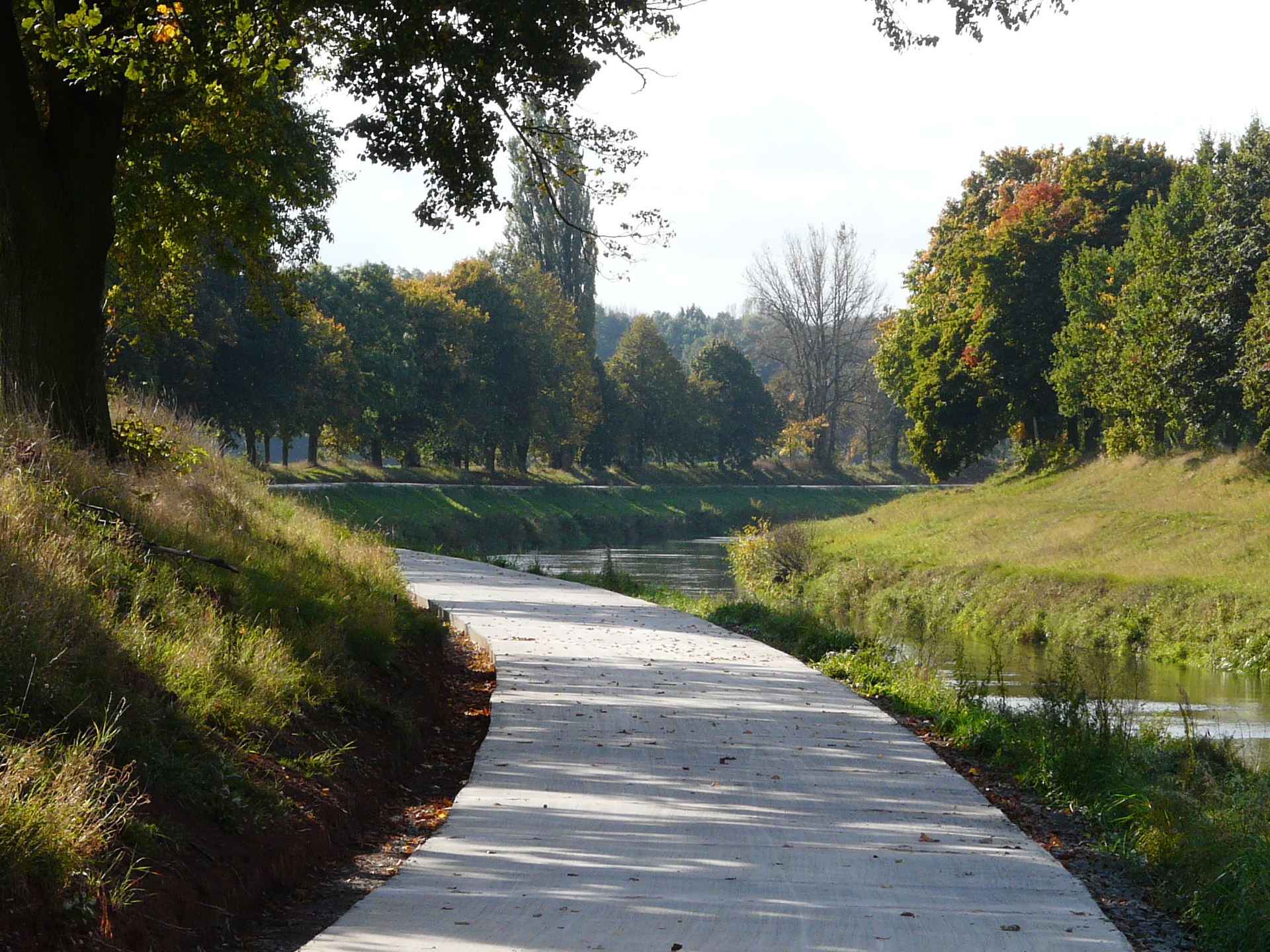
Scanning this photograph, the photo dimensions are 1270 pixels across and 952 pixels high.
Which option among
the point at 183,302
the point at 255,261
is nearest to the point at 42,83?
the point at 255,261

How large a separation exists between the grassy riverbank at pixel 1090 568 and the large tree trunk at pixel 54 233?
14.7m

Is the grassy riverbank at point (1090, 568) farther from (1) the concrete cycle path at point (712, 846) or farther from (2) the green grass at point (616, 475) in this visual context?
(2) the green grass at point (616, 475)

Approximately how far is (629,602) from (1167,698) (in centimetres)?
778

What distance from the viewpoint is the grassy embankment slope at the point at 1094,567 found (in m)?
21.6

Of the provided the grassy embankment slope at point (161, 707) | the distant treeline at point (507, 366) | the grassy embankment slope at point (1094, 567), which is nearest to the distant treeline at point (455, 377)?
the distant treeline at point (507, 366)

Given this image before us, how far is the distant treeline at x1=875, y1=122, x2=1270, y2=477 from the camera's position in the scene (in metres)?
32.6

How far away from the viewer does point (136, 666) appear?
6.59 metres

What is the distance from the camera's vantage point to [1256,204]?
32.2 m

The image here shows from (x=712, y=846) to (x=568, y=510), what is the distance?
53.0 meters

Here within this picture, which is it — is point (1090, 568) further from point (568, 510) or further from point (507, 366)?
point (507, 366)

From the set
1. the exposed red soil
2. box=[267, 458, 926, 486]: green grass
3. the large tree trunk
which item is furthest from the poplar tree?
the exposed red soil

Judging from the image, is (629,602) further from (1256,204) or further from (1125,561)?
(1256,204)

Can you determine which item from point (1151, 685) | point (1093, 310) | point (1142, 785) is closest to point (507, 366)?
point (1093, 310)

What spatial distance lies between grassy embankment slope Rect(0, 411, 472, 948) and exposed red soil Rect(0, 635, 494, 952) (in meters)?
0.01
